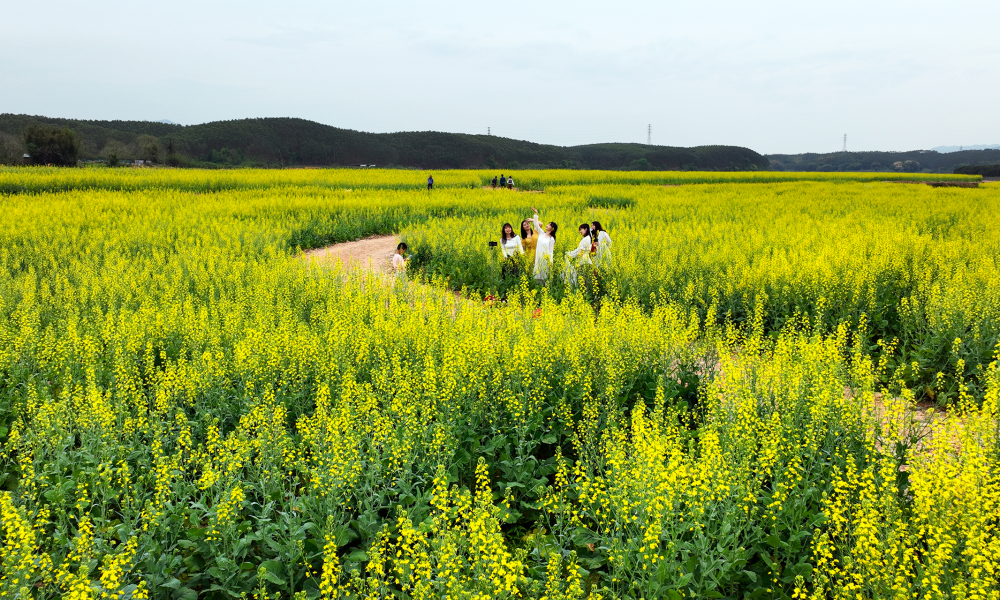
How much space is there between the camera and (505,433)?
5336mm

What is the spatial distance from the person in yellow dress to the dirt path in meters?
4.72

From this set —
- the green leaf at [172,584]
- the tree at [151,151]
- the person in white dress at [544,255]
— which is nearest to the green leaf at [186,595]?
the green leaf at [172,584]

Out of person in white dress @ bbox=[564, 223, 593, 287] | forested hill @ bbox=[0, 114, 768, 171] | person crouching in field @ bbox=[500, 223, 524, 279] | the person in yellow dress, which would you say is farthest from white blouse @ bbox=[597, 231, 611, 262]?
forested hill @ bbox=[0, 114, 768, 171]

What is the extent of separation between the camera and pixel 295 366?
19.9 feet

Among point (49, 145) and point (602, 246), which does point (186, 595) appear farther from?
point (49, 145)

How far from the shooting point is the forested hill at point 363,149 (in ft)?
360

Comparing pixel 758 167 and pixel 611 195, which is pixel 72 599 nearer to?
pixel 611 195

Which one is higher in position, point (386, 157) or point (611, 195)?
point (386, 157)

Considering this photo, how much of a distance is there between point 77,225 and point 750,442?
1989cm

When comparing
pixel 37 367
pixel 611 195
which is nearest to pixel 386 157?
pixel 611 195

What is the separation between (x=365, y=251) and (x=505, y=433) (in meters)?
14.5

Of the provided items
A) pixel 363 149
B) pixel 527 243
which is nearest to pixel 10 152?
pixel 363 149

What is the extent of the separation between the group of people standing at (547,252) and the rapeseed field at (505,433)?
38 cm

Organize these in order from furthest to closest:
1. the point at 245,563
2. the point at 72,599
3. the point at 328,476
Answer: the point at 328,476
the point at 245,563
the point at 72,599
